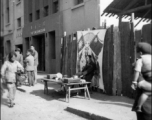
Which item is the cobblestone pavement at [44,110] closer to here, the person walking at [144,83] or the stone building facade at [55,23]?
the person walking at [144,83]

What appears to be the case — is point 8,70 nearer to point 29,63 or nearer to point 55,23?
point 29,63

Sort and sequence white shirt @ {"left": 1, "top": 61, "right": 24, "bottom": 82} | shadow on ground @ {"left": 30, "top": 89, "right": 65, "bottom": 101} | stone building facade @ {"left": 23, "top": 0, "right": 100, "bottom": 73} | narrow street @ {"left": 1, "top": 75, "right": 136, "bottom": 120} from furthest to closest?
stone building facade @ {"left": 23, "top": 0, "right": 100, "bottom": 73} < shadow on ground @ {"left": 30, "top": 89, "right": 65, "bottom": 101} < narrow street @ {"left": 1, "top": 75, "right": 136, "bottom": 120} < white shirt @ {"left": 1, "top": 61, "right": 24, "bottom": 82}

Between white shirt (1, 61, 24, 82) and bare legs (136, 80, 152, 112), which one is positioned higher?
white shirt (1, 61, 24, 82)

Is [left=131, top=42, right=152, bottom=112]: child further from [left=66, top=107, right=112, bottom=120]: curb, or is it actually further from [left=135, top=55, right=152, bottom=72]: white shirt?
[left=66, top=107, right=112, bottom=120]: curb

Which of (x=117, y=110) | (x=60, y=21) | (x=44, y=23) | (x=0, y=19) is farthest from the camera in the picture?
(x=44, y=23)

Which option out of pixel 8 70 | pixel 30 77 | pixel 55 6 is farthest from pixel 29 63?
pixel 8 70

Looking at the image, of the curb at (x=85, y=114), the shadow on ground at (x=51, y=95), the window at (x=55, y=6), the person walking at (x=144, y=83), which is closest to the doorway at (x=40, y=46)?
the window at (x=55, y=6)

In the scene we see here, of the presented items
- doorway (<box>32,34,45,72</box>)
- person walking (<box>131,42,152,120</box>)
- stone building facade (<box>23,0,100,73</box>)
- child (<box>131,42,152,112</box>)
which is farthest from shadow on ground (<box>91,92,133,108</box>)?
doorway (<box>32,34,45,72</box>)

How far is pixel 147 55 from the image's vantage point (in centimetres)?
232

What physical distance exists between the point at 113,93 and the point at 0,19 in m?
5.13

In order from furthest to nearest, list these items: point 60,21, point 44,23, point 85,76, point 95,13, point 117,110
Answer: point 44,23, point 60,21, point 95,13, point 85,76, point 117,110

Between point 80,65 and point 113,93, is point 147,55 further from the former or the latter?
point 80,65

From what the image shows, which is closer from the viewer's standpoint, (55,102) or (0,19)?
(0,19)

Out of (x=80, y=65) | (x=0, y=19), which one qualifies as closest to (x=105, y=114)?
(x=0, y=19)
